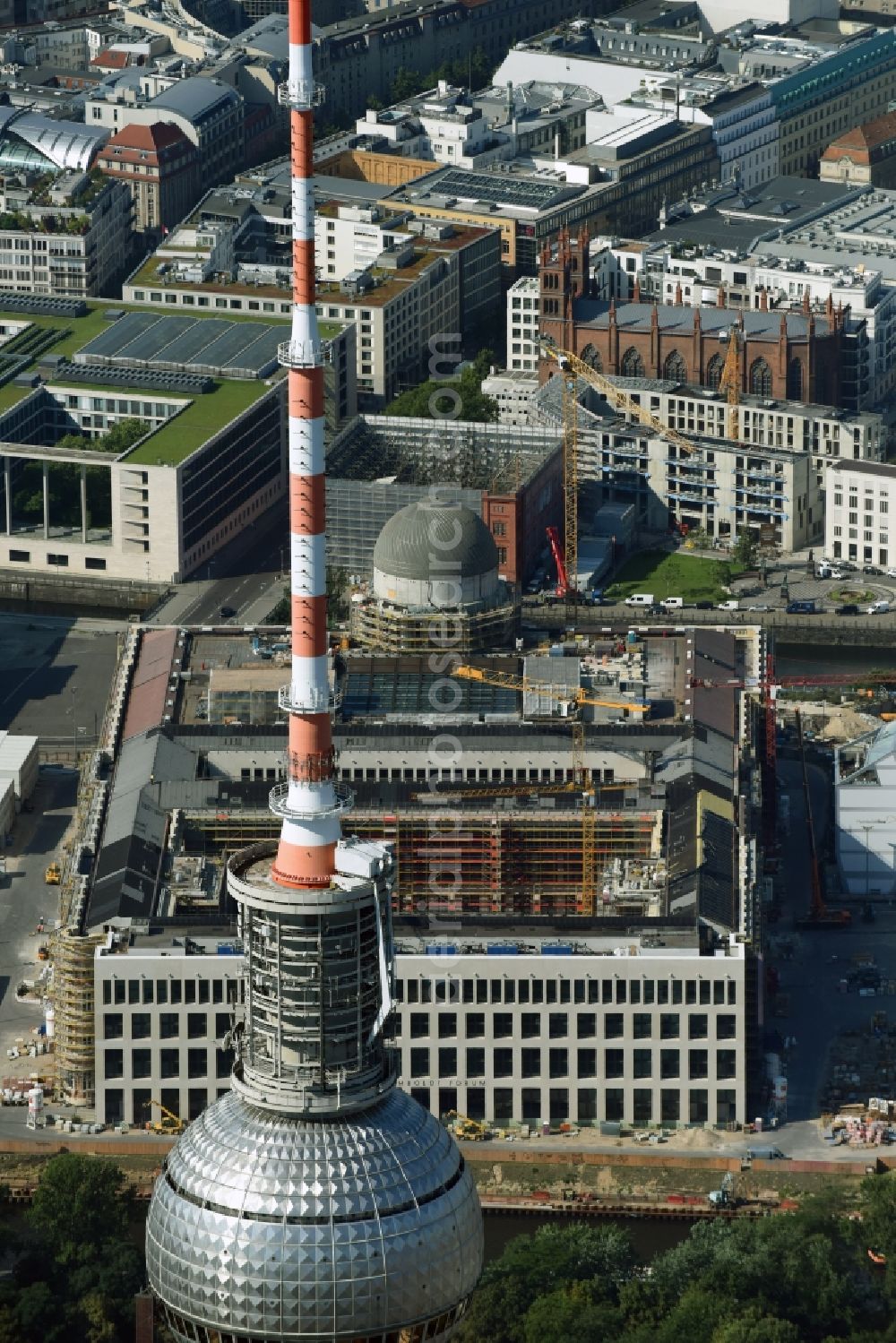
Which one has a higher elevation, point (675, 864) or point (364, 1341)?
point (364, 1341)

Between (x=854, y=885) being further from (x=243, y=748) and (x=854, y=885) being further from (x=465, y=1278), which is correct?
(x=465, y=1278)

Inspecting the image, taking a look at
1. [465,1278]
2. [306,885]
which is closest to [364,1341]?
[465,1278]

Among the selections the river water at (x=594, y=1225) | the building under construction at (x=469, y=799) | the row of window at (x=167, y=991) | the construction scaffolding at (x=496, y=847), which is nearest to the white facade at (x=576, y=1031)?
the building under construction at (x=469, y=799)

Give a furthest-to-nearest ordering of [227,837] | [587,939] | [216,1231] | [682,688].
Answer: [682,688]
[227,837]
[587,939]
[216,1231]

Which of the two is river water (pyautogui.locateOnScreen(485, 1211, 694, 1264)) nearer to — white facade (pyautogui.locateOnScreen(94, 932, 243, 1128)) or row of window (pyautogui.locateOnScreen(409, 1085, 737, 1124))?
row of window (pyautogui.locateOnScreen(409, 1085, 737, 1124))

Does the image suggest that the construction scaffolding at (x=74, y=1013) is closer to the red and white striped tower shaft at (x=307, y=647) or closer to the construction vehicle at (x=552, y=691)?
the construction vehicle at (x=552, y=691)

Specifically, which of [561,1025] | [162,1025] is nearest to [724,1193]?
[561,1025]

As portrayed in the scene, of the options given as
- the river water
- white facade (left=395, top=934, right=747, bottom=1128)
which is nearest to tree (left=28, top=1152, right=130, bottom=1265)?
the river water
